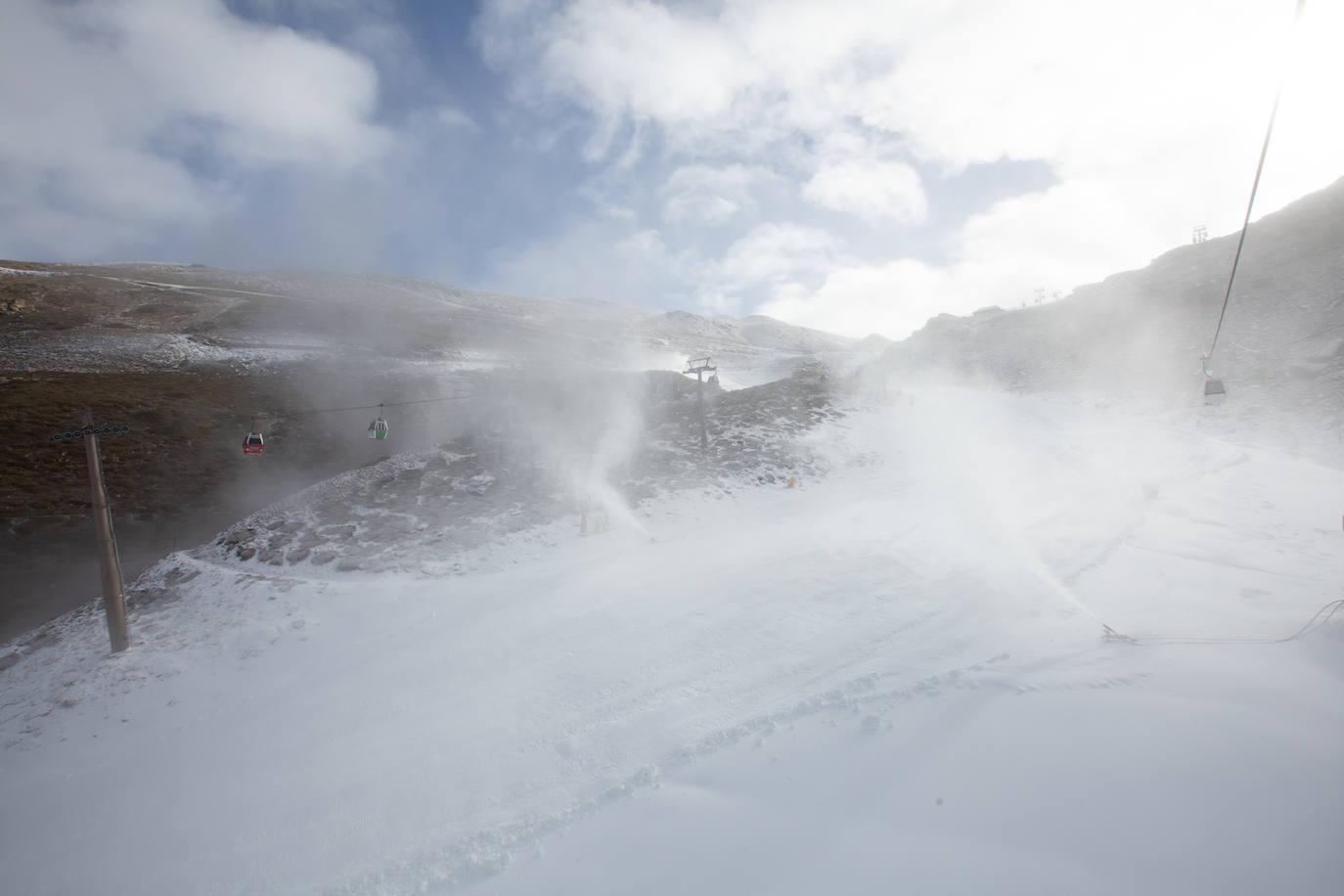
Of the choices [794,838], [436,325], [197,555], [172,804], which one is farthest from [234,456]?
[436,325]

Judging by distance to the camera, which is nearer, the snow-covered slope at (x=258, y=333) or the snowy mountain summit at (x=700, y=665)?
the snowy mountain summit at (x=700, y=665)

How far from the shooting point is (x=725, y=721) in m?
7.28

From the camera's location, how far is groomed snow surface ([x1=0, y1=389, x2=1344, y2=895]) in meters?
4.89

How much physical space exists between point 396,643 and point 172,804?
4.03 meters

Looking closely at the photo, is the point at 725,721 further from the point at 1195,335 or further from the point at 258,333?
the point at 258,333

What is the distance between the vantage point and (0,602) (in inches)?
493

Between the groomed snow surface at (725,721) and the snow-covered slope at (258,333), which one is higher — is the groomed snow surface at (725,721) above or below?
below

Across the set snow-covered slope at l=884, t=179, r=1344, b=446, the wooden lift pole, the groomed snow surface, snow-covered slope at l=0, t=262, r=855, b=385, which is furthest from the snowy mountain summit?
snow-covered slope at l=0, t=262, r=855, b=385

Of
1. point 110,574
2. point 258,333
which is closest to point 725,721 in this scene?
point 110,574

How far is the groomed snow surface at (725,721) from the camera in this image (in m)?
4.89

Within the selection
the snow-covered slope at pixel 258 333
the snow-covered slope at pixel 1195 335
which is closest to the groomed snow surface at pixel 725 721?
the snow-covered slope at pixel 1195 335

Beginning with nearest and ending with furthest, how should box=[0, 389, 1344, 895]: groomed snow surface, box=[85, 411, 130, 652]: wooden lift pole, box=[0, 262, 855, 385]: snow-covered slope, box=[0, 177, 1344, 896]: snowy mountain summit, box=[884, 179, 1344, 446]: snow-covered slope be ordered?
box=[0, 389, 1344, 895]: groomed snow surface
box=[0, 177, 1344, 896]: snowy mountain summit
box=[85, 411, 130, 652]: wooden lift pole
box=[884, 179, 1344, 446]: snow-covered slope
box=[0, 262, 855, 385]: snow-covered slope

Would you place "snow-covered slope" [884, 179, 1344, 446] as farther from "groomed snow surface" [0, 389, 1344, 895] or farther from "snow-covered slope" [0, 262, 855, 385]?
"snow-covered slope" [0, 262, 855, 385]

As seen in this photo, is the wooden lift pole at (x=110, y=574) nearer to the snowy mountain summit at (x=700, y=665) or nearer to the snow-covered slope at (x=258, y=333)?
the snowy mountain summit at (x=700, y=665)
